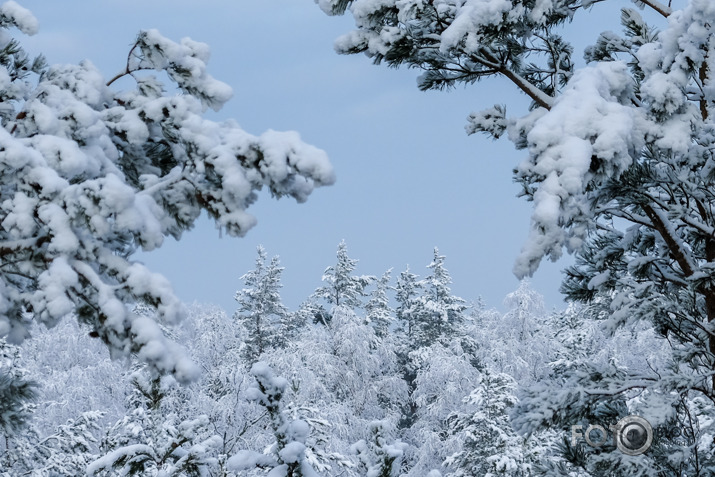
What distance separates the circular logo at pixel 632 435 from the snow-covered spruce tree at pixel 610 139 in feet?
0.76

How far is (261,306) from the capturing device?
108 feet

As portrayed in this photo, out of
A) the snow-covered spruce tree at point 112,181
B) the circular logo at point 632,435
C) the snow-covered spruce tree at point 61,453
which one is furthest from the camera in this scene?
the snow-covered spruce tree at point 61,453

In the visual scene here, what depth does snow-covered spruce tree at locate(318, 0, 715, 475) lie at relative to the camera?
193 inches

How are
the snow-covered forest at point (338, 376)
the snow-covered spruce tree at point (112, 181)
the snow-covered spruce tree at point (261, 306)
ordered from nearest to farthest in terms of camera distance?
the snow-covered spruce tree at point (112, 181) → the snow-covered forest at point (338, 376) → the snow-covered spruce tree at point (261, 306)

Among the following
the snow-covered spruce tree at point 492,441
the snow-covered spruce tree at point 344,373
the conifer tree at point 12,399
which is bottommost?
the conifer tree at point 12,399

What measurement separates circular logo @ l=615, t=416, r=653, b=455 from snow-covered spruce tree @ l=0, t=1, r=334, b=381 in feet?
12.2

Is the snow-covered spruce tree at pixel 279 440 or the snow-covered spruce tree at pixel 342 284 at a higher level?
the snow-covered spruce tree at pixel 342 284

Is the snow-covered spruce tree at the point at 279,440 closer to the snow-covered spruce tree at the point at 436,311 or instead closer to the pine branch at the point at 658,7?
the pine branch at the point at 658,7

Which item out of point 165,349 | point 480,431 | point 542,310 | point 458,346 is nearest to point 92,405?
point 480,431

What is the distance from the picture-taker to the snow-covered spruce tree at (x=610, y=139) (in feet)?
16.0

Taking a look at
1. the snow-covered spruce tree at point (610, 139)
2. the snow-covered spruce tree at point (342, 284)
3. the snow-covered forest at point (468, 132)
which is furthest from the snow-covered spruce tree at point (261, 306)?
the snow-covered spruce tree at point (610, 139)

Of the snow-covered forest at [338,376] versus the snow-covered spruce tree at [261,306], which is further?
the snow-covered spruce tree at [261,306]

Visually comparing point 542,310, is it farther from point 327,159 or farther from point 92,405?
point 327,159

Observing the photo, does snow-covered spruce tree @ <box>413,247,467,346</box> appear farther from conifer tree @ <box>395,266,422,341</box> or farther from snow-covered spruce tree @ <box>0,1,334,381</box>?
snow-covered spruce tree @ <box>0,1,334,381</box>
